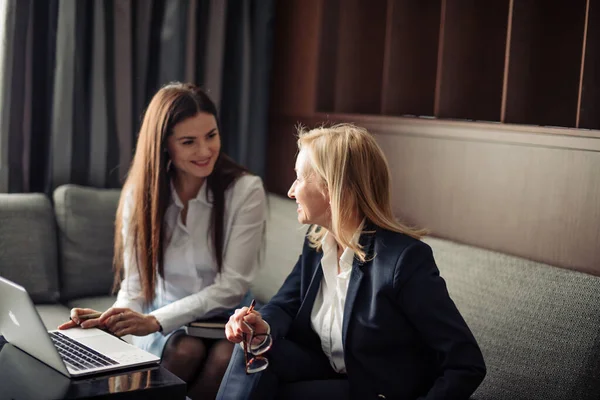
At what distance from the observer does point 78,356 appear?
1.69 meters

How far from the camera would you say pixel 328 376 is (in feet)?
6.35

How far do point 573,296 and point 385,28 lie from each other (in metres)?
1.57

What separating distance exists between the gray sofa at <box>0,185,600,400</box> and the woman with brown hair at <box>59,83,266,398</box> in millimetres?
358

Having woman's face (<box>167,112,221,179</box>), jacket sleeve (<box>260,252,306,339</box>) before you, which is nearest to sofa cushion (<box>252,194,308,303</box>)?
woman's face (<box>167,112,221,179</box>)

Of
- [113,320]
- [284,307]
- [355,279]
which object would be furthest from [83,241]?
[355,279]

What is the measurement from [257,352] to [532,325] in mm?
679

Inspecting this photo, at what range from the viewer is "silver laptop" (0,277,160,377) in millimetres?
1595

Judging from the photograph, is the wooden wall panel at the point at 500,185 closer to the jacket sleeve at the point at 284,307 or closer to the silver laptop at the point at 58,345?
the jacket sleeve at the point at 284,307

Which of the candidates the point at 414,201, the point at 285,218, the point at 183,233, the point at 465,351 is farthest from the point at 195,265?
the point at 465,351

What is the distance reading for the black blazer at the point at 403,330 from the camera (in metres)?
1.67

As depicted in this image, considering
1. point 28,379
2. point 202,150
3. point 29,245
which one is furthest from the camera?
point 29,245

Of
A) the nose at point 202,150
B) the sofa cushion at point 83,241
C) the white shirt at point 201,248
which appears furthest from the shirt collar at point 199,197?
the sofa cushion at point 83,241

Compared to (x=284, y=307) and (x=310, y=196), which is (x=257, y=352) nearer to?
(x=284, y=307)

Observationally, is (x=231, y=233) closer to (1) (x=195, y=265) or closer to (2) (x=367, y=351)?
(1) (x=195, y=265)
